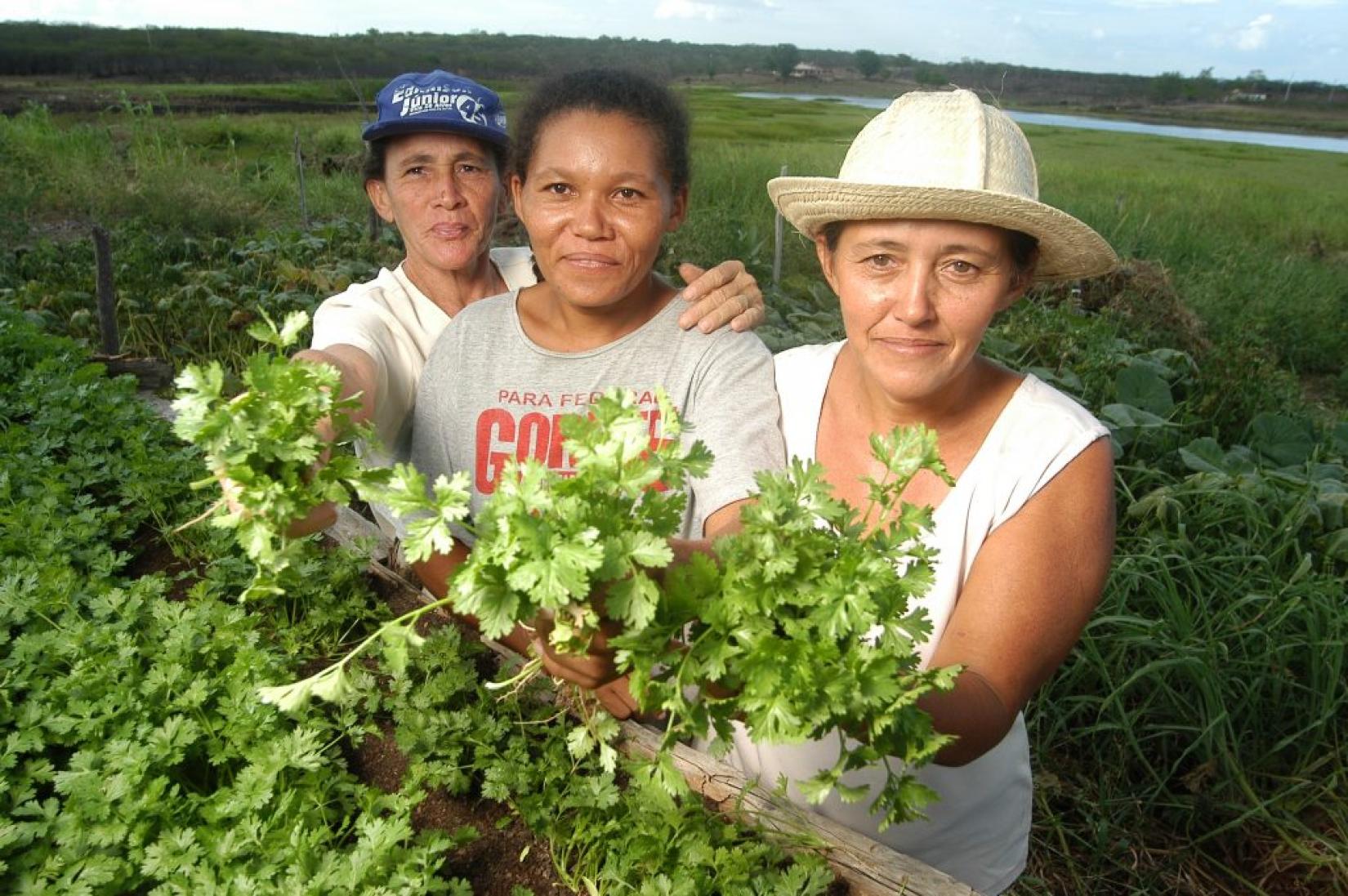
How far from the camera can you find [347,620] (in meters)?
2.64

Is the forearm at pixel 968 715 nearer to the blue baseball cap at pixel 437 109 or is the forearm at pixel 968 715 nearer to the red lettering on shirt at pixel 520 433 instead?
the red lettering on shirt at pixel 520 433

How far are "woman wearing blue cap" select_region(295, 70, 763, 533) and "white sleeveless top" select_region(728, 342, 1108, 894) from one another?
0.43 m

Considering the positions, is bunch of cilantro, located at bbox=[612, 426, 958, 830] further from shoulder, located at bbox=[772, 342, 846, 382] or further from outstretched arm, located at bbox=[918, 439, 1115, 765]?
shoulder, located at bbox=[772, 342, 846, 382]

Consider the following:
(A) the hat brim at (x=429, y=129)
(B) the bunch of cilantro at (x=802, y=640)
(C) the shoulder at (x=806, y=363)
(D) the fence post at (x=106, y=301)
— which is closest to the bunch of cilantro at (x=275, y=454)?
(B) the bunch of cilantro at (x=802, y=640)

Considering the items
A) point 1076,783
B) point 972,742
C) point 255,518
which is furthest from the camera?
point 1076,783

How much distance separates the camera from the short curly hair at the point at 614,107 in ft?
5.82

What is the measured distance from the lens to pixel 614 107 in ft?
5.79

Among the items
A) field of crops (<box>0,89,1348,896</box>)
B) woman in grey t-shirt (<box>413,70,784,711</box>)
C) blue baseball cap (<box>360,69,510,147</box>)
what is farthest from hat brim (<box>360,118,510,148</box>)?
field of crops (<box>0,89,1348,896</box>)

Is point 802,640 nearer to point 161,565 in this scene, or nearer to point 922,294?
point 922,294

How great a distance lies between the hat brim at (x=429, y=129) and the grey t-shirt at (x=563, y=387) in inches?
26.9

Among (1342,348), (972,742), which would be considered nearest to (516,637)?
(972,742)

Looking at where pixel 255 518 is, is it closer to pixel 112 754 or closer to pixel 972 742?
pixel 972 742

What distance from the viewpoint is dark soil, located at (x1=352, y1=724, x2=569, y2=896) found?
1.82 metres

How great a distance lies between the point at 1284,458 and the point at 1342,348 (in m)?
4.92
